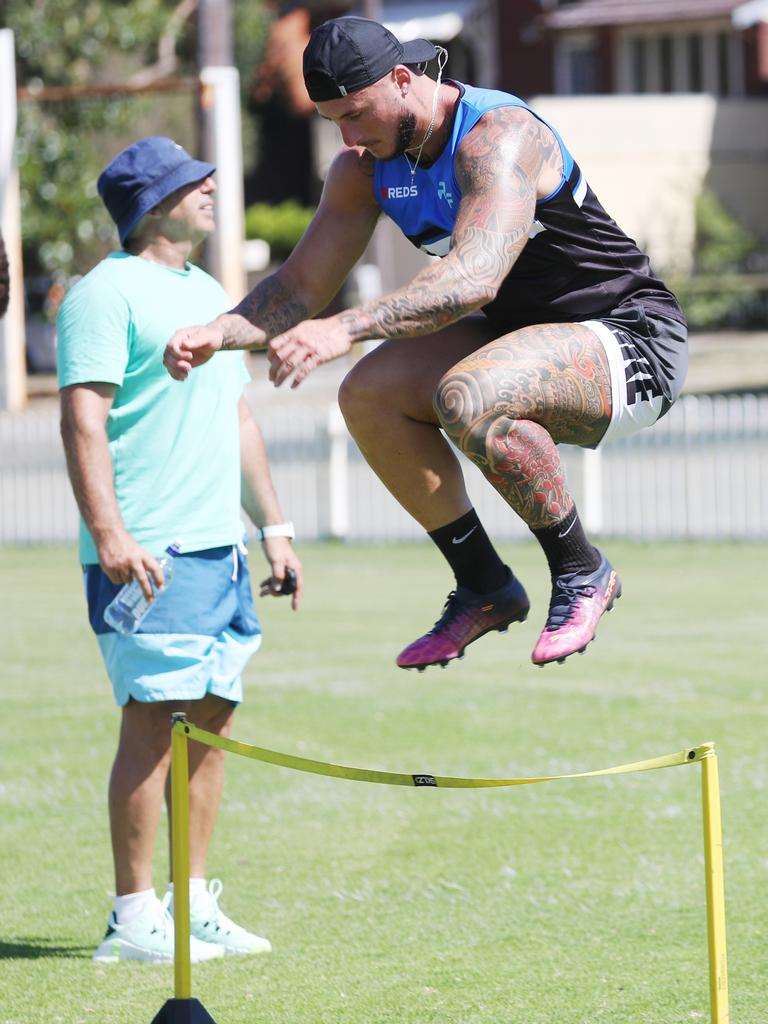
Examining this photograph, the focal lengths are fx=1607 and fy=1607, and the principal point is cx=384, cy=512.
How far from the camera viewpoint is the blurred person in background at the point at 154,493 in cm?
554

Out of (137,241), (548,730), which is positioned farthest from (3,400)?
(137,241)

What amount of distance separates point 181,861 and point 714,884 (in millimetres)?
1422

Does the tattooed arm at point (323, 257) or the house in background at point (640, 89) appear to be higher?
the house in background at point (640, 89)

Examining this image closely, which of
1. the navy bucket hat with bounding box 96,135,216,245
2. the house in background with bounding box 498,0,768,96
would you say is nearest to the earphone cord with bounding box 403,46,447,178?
the navy bucket hat with bounding box 96,135,216,245

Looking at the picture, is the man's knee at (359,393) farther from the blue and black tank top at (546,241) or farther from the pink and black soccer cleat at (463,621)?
the pink and black soccer cleat at (463,621)

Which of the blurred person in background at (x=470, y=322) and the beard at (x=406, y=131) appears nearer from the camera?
the blurred person in background at (x=470, y=322)

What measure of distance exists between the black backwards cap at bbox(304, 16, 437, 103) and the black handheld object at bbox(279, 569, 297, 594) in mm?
2263

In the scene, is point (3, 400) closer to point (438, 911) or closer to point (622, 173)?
point (622, 173)

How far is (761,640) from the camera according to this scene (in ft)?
37.9

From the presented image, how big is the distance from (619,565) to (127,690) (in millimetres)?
10911

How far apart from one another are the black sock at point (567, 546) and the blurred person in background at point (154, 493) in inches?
59.0

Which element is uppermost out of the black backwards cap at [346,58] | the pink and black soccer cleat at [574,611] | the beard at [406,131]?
the black backwards cap at [346,58]

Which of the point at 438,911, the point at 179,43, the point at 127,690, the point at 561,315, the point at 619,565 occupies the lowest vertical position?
the point at 619,565

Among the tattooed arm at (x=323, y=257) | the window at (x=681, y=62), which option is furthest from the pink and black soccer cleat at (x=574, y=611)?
the window at (x=681, y=62)
